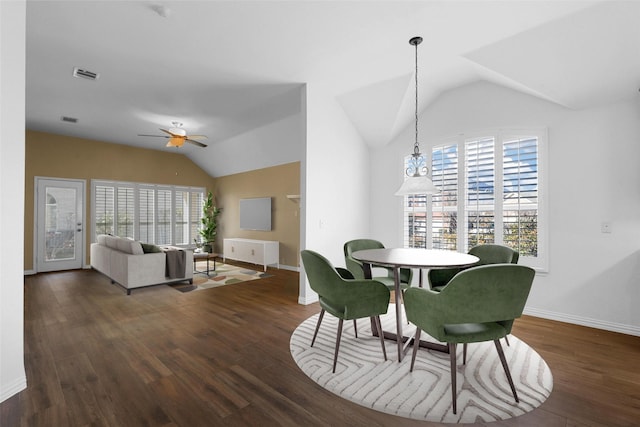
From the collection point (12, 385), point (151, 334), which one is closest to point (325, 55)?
point (151, 334)

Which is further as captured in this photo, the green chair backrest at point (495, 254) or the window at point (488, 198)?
the window at point (488, 198)

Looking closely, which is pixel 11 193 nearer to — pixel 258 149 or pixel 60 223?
pixel 258 149

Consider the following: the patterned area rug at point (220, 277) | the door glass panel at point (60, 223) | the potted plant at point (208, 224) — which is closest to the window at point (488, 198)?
the patterned area rug at point (220, 277)

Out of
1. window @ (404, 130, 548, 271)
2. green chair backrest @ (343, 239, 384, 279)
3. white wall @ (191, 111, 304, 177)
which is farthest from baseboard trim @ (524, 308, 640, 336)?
white wall @ (191, 111, 304, 177)

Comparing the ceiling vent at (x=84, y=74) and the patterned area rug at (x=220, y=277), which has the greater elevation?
the ceiling vent at (x=84, y=74)

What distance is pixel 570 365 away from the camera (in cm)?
238

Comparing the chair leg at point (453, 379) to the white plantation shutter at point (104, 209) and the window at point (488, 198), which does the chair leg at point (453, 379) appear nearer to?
the window at point (488, 198)

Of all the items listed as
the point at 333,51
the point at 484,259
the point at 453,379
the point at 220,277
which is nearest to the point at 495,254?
the point at 484,259

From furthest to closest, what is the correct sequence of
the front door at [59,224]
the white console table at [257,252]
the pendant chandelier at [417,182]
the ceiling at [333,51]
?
the white console table at [257,252], the front door at [59,224], the pendant chandelier at [417,182], the ceiling at [333,51]

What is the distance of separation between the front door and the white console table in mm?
3382

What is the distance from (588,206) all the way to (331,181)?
9.88 feet

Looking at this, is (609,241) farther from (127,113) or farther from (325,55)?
(127,113)

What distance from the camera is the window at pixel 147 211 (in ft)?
23.5

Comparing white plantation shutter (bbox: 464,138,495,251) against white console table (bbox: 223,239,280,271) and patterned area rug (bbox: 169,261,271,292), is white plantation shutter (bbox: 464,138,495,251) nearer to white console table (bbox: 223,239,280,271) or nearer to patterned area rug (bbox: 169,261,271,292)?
patterned area rug (bbox: 169,261,271,292)
